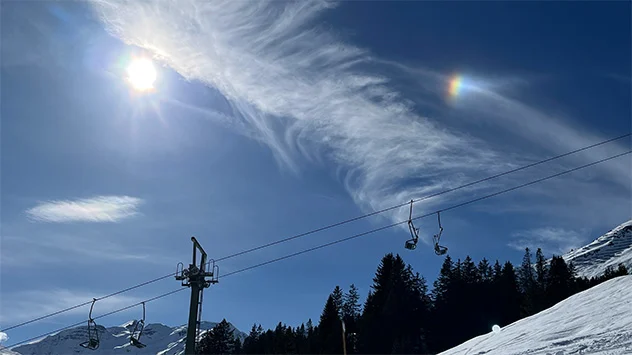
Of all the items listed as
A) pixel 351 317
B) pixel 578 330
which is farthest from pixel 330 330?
pixel 578 330

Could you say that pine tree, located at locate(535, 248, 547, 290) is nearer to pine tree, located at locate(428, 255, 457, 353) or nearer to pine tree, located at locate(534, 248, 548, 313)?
pine tree, located at locate(534, 248, 548, 313)

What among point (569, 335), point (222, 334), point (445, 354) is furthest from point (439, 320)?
point (569, 335)

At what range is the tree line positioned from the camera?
66.7 metres

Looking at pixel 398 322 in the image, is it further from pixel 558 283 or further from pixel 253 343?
pixel 253 343

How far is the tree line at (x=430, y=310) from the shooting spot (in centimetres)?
6669

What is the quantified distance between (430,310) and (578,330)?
2233 inches

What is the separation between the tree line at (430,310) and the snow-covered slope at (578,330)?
40.8 m

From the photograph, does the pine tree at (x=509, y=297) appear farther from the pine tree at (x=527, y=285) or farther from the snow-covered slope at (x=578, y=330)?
the snow-covered slope at (x=578, y=330)

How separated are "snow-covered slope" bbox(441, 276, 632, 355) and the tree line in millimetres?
40838

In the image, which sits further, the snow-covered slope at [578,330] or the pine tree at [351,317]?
the pine tree at [351,317]

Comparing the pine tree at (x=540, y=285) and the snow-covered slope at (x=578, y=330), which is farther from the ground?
the pine tree at (x=540, y=285)

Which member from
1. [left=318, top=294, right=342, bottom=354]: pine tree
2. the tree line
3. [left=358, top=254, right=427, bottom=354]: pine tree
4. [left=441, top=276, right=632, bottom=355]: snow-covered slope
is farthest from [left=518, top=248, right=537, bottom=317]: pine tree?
[left=441, top=276, right=632, bottom=355]: snow-covered slope

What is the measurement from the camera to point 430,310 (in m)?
72.4

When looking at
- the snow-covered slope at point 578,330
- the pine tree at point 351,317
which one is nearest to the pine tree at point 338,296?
the pine tree at point 351,317
